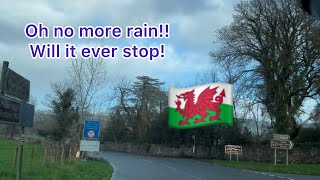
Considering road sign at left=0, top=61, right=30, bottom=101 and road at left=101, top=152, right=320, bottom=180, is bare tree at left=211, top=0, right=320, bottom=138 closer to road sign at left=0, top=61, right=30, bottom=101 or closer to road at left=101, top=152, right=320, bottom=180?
road at left=101, top=152, right=320, bottom=180

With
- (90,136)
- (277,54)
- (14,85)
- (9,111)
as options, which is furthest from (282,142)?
(9,111)

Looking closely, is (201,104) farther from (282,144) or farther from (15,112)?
(282,144)

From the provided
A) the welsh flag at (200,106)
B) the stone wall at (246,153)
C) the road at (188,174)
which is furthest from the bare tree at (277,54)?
the welsh flag at (200,106)

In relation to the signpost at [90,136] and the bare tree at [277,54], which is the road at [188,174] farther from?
the bare tree at [277,54]

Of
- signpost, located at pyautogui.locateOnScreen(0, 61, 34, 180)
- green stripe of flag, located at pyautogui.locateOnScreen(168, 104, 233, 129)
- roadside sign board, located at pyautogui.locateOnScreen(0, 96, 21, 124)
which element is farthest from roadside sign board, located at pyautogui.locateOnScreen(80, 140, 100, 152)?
roadside sign board, located at pyautogui.locateOnScreen(0, 96, 21, 124)

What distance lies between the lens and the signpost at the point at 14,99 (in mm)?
9398

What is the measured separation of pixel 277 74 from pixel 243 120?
31.2ft

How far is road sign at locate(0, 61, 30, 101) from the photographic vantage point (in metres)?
9.52

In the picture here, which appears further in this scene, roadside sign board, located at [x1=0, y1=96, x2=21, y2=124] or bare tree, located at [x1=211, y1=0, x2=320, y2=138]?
bare tree, located at [x1=211, y1=0, x2=320, y2=138]

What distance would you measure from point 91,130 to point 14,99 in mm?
23082

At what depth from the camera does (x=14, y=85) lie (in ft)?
33.3

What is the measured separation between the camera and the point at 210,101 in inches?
440

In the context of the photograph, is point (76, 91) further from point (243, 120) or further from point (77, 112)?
Result: point (243, 120)

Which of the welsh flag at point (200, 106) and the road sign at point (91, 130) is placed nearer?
the welsh flag at point (200, 106)
